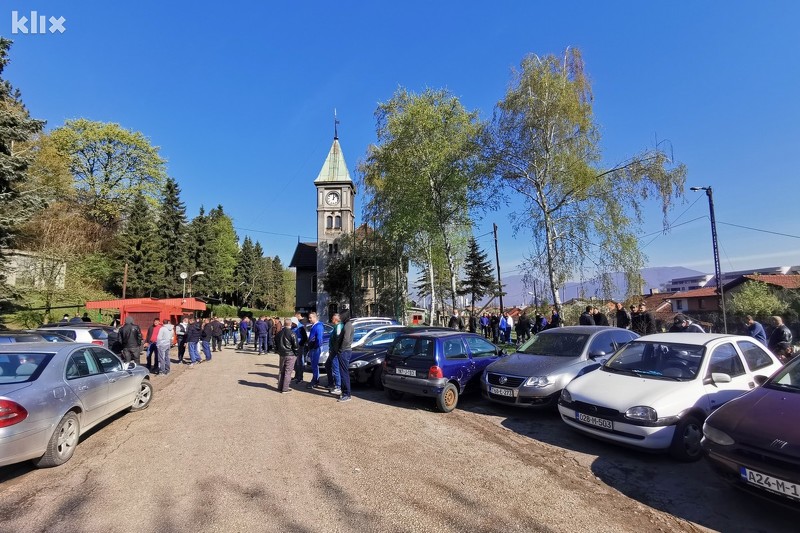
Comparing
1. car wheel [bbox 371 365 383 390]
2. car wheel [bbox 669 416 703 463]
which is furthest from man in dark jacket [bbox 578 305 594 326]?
car wheel [bbox 669 416 703 463]

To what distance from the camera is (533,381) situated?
724cm

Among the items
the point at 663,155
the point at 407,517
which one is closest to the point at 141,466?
the point at 407,517

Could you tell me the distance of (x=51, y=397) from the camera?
16.1ft

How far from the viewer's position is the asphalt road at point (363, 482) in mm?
3752

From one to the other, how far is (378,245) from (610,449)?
30.8 metres

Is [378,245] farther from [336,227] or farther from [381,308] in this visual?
[336,227]

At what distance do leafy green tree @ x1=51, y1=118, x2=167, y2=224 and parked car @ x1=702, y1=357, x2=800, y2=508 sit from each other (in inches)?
1952

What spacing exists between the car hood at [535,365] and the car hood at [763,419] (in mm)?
3048

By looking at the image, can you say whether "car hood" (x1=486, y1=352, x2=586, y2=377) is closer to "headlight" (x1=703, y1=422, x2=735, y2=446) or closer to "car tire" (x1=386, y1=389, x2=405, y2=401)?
"car tire" (x1=386, y1=389, x2=405, y2=401)

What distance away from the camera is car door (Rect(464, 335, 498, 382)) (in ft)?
29.1

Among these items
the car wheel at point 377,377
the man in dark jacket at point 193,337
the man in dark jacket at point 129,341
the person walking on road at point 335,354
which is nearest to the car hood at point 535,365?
Result: the person walking on road at point 335,354

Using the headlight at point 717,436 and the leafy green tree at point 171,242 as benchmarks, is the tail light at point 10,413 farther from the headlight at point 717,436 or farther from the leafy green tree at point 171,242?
the leafy green tree at point 171,242

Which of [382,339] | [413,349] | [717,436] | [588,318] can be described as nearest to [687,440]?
[717,436]

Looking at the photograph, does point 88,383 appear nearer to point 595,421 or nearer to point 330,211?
point 595,421
